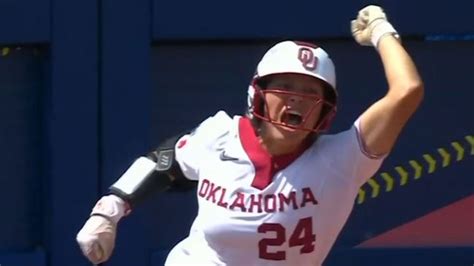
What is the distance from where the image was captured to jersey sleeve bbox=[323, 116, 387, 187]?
4.35 meters

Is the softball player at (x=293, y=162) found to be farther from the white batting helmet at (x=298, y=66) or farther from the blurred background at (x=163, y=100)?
the blurred background at (x=163, y=100)

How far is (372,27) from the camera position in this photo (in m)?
4.38

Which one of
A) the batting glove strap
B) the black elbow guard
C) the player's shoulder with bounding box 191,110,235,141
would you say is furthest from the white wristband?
the batting glove strap

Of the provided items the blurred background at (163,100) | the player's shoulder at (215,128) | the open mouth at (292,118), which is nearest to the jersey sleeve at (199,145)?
the player's shoulder at (215,128)

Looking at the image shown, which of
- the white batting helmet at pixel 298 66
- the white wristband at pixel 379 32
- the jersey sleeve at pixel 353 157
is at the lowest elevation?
the jersey sleeve at pixel 353 157

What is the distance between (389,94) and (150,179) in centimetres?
74

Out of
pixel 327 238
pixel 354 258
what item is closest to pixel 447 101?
pixel 354 258

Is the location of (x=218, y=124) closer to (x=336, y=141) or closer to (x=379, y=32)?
(x=336, y=141)

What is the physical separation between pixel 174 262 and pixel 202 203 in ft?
0.72

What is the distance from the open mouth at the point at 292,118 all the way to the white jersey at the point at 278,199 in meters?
0.14

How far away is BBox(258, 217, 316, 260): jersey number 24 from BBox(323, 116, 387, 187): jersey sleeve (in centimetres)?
17

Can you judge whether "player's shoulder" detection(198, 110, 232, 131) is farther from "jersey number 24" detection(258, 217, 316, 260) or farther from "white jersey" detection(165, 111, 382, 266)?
"jersey number 24" detection(258, 217, 316, 260)

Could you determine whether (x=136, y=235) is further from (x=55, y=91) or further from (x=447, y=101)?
(x=447, y=101)

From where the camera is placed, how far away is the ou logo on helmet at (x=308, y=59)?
4.32 meters
